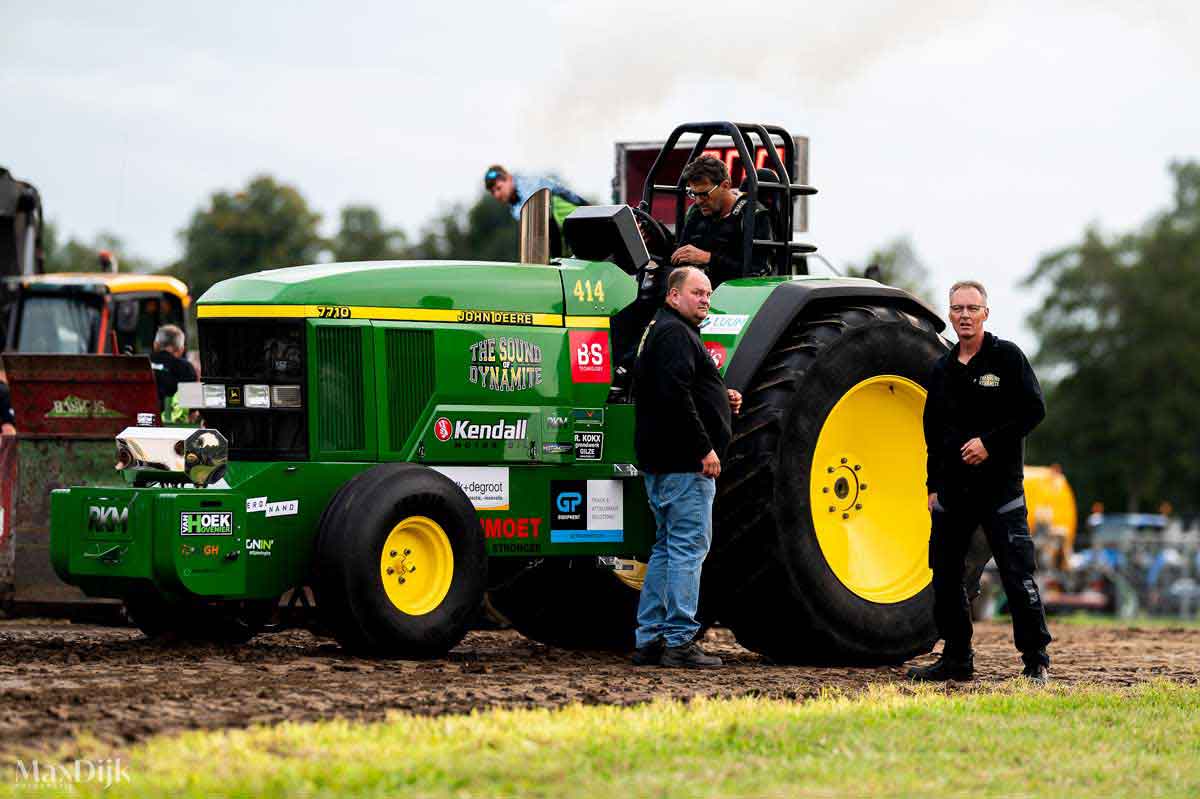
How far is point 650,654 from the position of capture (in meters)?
9.85

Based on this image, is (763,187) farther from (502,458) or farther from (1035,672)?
(1035,672)

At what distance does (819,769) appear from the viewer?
654 cm

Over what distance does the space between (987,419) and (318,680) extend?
338cm

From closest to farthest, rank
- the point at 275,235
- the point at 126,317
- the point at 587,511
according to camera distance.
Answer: the point at 587,511
the point at 126,317
the point at 275,235

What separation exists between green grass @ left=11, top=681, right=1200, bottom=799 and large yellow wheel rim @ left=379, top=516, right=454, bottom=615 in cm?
181

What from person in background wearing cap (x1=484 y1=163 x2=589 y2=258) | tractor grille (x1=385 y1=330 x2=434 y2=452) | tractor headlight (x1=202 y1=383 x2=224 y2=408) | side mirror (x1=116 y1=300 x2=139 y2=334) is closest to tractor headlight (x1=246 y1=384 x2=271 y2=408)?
tractor headlight (x1=202 y1=383 x2=224 y2=408)

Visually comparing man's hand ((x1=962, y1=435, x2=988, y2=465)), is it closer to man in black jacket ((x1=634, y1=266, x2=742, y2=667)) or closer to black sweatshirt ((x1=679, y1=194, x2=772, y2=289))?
man in black jacket ((x1=634, y1=266, x2=742, y2=667))

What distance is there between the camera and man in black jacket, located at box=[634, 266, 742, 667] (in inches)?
374

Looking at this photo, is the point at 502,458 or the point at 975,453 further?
the point at 502,458

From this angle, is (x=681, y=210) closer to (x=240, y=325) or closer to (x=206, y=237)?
(x=240, y=325)

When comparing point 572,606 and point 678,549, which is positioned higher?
point 678,549

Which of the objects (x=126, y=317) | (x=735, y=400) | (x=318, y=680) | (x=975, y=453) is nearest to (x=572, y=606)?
(x=735, y=400)

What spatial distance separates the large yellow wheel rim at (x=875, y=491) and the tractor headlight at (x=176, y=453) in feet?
10.1

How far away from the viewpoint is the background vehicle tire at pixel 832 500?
32.6 ft
